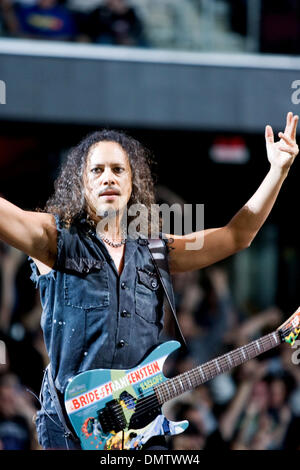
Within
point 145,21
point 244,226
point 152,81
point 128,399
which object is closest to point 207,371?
point 128,399

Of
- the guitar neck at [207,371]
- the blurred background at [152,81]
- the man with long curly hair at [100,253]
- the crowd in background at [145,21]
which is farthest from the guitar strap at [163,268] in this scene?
the crowd in background at [145,21]

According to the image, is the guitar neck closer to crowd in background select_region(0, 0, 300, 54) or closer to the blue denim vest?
the blue denim vest

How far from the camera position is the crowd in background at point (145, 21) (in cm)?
797

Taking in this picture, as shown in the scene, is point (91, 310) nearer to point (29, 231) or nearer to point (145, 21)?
point (29, 231)

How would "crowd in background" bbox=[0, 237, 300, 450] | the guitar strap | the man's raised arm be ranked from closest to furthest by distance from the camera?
1. the man's raised arm
2. the guitar strap
3. "crowd in background" bbox=[0, 237, 300, 450]

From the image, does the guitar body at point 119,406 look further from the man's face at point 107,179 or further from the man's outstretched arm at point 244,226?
the man's face at point 107,179

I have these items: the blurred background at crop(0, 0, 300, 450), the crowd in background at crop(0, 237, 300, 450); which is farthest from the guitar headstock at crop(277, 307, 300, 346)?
the blurred background at crop(0, 0, 300, 450)

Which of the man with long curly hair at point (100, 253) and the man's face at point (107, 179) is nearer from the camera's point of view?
the man with long curly hair at point (100, 253)

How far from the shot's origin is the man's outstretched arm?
3191 millimetres

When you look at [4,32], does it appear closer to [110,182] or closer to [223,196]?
[223,196]

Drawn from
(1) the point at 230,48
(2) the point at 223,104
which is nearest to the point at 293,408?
(2) the point at 223,104

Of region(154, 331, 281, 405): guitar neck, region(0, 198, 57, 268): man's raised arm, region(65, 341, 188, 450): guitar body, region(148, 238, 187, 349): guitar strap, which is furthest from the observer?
region(148, 238, 187, 349): guitar strap

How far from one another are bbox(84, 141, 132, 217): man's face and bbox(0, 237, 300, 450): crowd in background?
204 centimetres

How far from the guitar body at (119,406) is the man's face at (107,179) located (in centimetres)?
60
